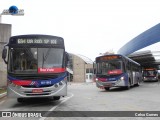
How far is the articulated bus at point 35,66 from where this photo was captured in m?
12.2

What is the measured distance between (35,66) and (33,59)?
0.35 metres

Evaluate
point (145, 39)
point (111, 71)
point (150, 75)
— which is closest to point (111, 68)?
point (111, 71)

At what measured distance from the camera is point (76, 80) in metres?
84.2

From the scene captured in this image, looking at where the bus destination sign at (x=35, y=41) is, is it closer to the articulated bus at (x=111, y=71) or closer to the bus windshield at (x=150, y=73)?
the articulated bus at (x=111, y=71)

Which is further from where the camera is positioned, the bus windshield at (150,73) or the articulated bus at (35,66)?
the bus windshield at (150,73)

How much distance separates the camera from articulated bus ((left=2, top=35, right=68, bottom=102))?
39.9ft

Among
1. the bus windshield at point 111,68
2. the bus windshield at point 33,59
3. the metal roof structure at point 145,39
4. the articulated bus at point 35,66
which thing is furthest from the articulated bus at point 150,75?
the bus windshield at point 33,59

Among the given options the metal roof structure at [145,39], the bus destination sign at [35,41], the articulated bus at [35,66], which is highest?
the metal roof structure at [145,39]

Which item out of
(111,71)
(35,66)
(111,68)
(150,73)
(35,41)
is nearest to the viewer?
(35,66)

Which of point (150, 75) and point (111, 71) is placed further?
point (150, 75)

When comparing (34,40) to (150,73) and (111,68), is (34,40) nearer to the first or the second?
(111,68)

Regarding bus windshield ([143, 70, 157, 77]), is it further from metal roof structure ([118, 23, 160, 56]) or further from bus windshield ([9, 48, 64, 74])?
bus windshield ([9, 48, 64, 74])

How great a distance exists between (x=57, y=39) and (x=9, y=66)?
2.45 m

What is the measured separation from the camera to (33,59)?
12531 millimetres
